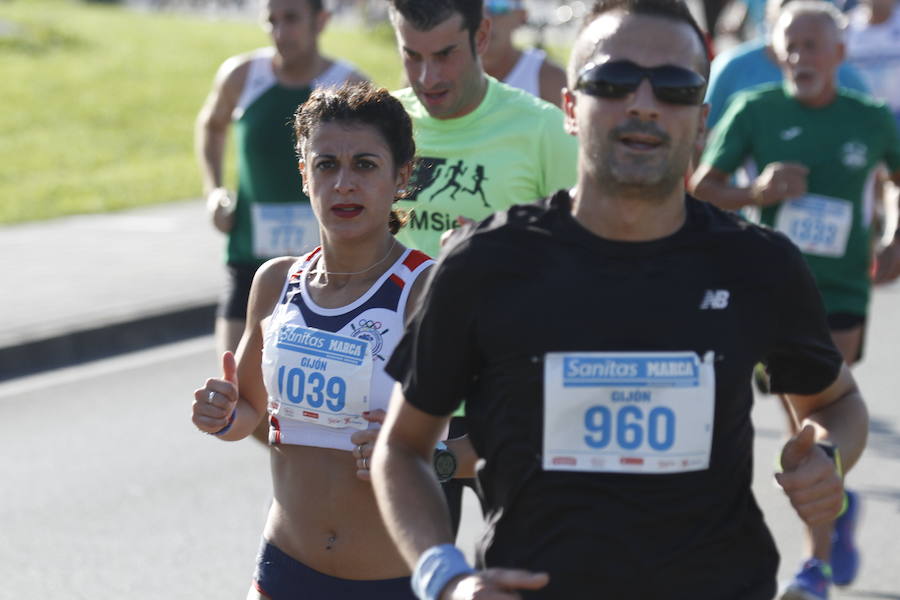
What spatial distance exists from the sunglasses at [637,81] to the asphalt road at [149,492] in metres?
3.34

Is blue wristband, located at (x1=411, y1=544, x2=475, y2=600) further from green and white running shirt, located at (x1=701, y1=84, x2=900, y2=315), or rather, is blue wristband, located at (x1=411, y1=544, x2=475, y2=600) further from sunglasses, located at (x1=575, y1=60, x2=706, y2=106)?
green and white running shirt, located at (x1=701, y1=84, x2=900, y2=315)

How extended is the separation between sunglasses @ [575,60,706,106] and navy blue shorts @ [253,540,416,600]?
4.67 ft

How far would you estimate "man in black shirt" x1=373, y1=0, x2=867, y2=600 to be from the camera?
260 centimetres

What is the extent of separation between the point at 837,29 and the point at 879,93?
2.67 meters

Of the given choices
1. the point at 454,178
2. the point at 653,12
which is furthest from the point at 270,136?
the point at 653,12

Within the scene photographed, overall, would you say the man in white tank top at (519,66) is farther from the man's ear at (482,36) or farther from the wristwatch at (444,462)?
the wristwatch at (444,462)

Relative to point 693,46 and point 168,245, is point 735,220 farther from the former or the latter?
point 168,245

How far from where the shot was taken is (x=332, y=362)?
3.60 meters

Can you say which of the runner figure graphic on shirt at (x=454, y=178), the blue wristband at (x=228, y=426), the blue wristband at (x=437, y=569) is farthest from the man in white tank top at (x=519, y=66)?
the blue wristband at (x=437, y=569)

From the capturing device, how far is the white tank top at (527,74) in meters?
6.07

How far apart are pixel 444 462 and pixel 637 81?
3.67 feet

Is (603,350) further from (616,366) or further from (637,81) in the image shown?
(637,81)

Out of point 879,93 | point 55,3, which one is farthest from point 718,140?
point 55,3

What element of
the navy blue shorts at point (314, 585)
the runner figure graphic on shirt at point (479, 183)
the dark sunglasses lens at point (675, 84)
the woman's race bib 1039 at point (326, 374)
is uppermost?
the dark sunglasses lens at point (675, 84)
